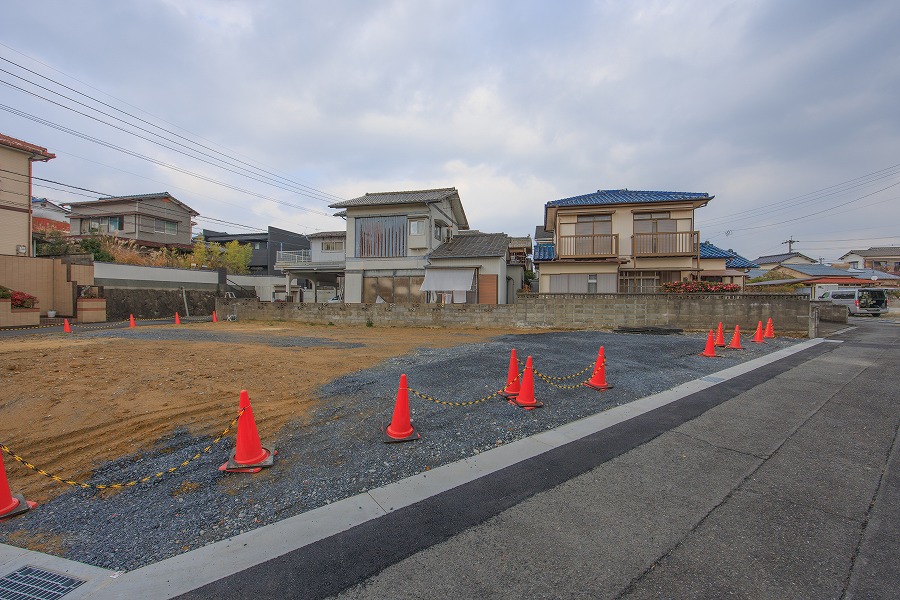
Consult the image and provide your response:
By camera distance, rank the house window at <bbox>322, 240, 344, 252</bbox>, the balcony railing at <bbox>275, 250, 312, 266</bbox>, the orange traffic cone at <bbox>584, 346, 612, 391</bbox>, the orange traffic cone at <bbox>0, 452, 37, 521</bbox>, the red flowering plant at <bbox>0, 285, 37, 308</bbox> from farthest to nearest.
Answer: the house window at <bbox>322, 240, 344, 252</bbox>, the balcony railing at <bbox>275, 250, 312, 266</bbox>, the red flowering plant at <bbox>0, 285, 37, 308</bbox>, the orange traffic cone at <bbox>584, 346, 612, 391</bbox>, the orange traffic cone at <bbox>0, 452, 37, 521</bbox>

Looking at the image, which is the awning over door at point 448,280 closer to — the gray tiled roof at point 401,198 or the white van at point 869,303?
the gray tiled roof at point 401,198

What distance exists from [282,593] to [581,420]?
12.0ft

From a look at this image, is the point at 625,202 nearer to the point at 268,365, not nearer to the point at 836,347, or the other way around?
the point at 836,347

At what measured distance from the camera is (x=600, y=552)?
2246 millimetres

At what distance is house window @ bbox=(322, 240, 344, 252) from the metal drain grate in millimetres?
25093

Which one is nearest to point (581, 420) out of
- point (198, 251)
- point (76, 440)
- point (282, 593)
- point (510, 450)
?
point (510, 450)

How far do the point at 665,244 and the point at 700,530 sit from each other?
1824cm

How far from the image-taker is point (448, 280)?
1862cm

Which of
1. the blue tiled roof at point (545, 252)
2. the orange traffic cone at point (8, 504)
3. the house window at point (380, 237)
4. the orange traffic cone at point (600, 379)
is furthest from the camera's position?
the house window at point (380, 237)

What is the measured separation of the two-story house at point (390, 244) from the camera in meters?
19.3

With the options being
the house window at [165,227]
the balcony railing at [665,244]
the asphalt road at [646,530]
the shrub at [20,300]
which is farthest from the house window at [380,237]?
the house window at [165,227]

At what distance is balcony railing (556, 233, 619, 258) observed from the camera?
17.9 metres

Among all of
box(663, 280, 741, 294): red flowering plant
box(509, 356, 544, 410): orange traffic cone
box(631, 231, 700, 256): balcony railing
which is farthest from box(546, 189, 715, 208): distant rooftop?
box(509, 356, 544, 410): orange traffic cone

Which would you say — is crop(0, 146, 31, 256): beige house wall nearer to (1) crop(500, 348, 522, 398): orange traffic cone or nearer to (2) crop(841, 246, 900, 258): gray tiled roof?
(1) crop(500, 348, 522, 398): orange traffic cone
